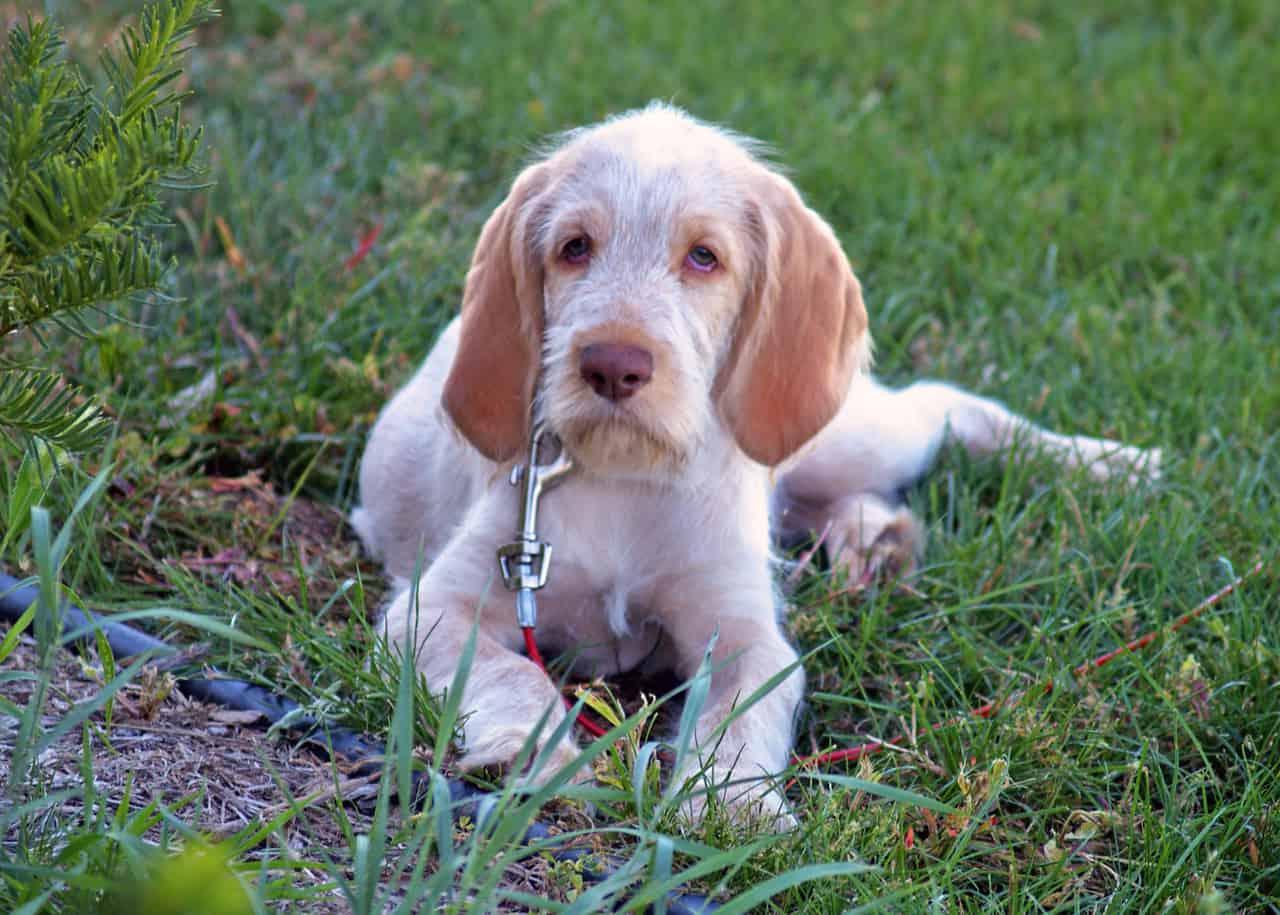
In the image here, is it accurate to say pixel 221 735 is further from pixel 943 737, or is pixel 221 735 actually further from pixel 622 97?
pixel 622 97

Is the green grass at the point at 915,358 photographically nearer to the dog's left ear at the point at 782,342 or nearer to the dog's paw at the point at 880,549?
the dog's paw at the point at 880,549

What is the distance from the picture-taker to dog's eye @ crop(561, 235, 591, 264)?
304cm

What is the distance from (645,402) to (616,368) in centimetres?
9

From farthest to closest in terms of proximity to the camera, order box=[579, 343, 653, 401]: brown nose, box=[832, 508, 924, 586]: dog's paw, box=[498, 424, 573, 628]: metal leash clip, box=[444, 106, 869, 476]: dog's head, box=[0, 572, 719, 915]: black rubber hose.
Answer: box=[832, 508, 924, 586]: dog's paw < box=[498, 424, 573, 628]: metal leash clip < box=[444, 106, 869, 476]: dog's head < box=[579, 343, 653, 401]: brown nose < box=[0, 572, 719, 915]: black rubber hose

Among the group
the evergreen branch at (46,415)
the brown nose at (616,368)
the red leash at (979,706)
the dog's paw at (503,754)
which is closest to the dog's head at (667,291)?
the brown nose at (616,368)

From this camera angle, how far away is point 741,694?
9.64 ft

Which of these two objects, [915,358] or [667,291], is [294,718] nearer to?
[667,291]

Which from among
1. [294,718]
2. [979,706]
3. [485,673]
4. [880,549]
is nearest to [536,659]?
[485,673]

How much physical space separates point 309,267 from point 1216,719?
289 cm

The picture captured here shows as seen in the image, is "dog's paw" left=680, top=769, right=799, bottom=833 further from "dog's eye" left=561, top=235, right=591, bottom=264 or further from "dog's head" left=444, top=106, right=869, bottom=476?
"dog's eye" left=561, top=235, right=591, bottom=264

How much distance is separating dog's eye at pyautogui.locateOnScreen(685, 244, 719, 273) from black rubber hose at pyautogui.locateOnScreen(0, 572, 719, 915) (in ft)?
3.71

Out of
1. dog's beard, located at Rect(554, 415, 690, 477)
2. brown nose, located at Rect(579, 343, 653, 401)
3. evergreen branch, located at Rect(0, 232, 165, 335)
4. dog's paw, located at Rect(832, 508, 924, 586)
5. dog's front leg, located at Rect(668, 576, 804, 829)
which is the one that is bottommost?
dog's paw, located at Rect(832, 508, 924, 586)

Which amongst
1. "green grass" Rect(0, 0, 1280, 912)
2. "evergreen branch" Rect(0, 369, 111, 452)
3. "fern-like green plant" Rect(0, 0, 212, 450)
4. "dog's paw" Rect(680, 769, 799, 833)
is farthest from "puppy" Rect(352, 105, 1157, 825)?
"fern-like green plant" Rect(0, 0, 212, 450)

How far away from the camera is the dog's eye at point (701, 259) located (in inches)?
119
